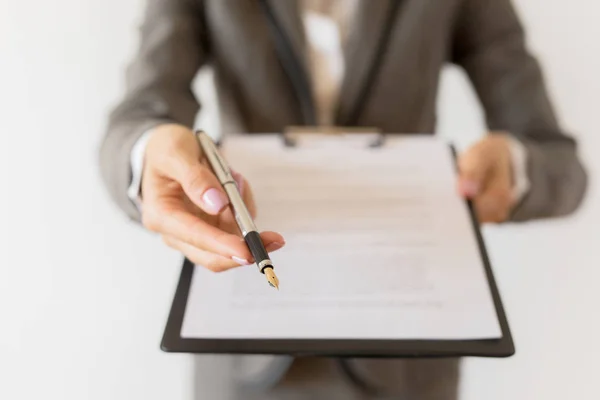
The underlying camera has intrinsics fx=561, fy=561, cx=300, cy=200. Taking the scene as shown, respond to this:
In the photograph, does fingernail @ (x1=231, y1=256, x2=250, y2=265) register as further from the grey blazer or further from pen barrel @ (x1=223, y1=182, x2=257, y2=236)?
the grey blazer

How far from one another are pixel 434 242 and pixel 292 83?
0.22 metres

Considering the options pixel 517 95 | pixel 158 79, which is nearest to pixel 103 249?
pixel 158 79

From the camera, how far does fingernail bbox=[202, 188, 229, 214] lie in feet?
1.03

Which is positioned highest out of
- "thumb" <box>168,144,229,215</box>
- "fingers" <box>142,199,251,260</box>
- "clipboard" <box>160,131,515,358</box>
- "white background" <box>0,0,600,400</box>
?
"thumb" <box>168,144,229,215</box>

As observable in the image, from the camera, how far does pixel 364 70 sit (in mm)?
511

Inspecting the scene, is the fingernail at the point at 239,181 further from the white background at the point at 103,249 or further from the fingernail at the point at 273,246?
the white background at the point at 103,249

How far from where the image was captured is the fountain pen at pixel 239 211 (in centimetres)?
26

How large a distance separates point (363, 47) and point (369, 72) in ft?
0.08

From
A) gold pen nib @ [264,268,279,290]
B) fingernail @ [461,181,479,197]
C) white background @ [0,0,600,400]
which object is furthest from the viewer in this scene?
white background @ [0,0,600,400]

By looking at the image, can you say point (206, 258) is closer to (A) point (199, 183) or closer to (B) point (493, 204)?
(A) point (199, 183)

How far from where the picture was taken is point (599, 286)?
712 millimetres

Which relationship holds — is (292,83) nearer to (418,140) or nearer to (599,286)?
(418,140)

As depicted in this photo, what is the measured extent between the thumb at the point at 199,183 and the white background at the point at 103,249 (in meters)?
0.39

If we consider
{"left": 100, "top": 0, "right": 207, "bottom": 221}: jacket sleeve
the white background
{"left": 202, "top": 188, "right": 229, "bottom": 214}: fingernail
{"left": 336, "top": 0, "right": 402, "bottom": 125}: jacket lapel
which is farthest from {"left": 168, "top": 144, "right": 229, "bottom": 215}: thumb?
the white background
